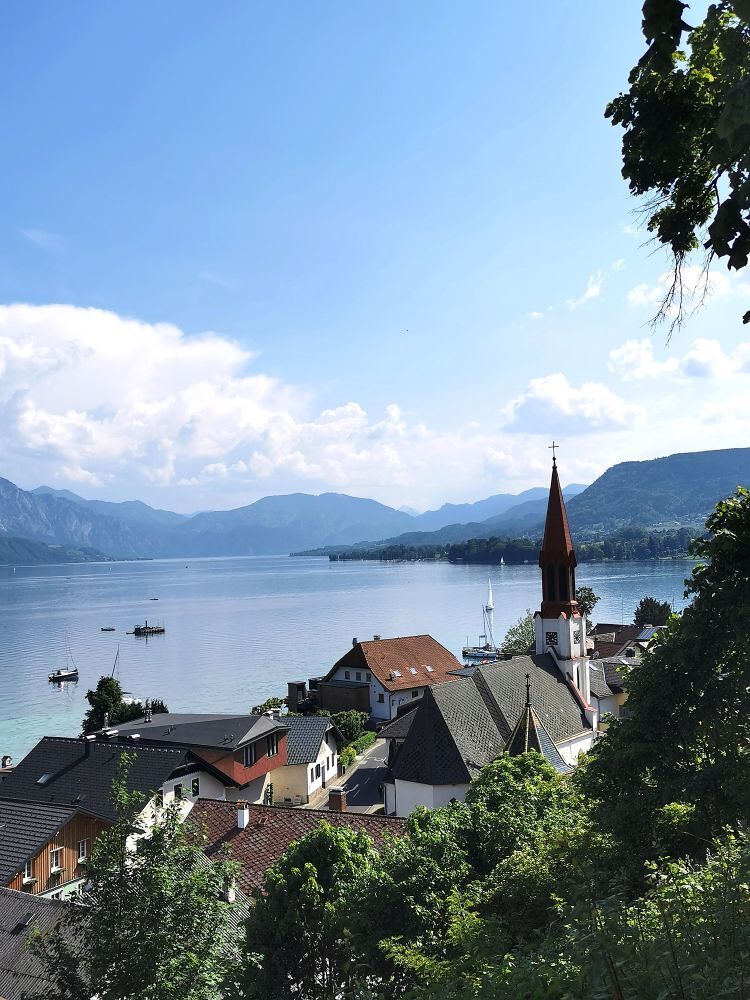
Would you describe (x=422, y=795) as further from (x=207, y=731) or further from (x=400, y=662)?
(x=400, y=662)

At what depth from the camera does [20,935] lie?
17938 mm

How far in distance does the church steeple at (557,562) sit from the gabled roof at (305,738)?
14.2m

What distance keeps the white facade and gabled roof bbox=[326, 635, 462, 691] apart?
2880 centimetres

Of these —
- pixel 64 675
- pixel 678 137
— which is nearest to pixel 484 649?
pixel 64 675

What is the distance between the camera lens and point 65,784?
32.0 m

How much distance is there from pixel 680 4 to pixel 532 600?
153967 mm

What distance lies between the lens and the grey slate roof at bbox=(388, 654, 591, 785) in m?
31.3

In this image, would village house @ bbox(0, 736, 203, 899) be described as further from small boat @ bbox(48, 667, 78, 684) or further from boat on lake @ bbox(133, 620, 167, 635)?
boat on lake @ bbox(133, 620, 167, 635)

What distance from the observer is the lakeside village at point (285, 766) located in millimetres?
23375

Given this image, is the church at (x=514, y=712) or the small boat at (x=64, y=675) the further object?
the small boat at (x=64, y=675)

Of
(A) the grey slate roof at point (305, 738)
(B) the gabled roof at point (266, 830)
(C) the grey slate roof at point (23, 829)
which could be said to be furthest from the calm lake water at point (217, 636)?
(B) the gabled roof at point (266, 830)

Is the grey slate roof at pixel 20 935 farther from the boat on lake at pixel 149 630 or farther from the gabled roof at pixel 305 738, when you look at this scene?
the boat on lake at pixel 149 630

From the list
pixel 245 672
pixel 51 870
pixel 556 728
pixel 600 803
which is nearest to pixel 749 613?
pixel 600 803

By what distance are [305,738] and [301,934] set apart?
2950 centimetres
